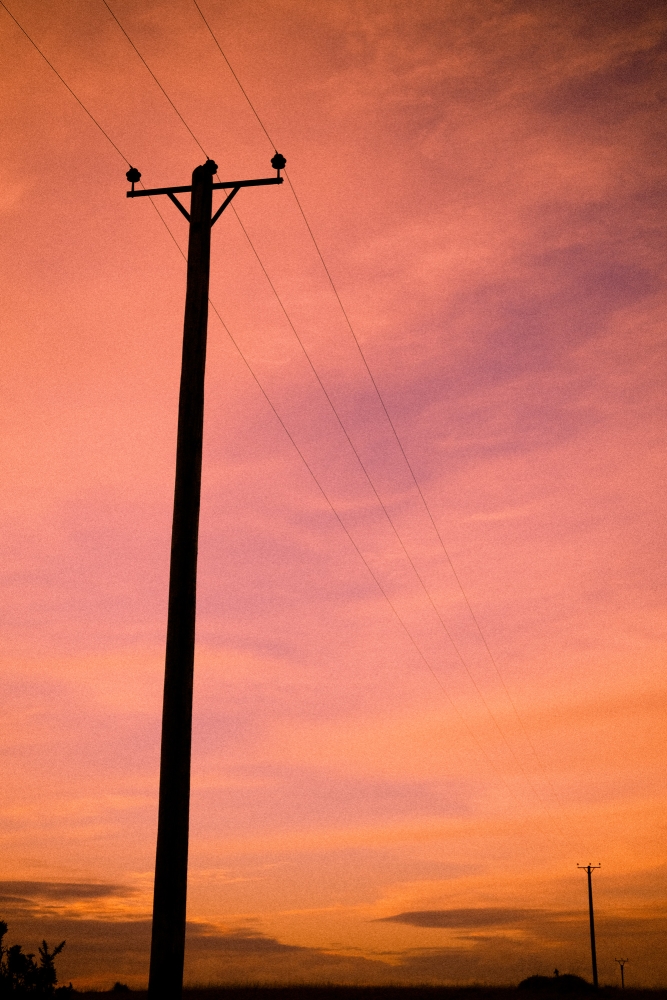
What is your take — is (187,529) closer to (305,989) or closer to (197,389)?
(197,389)

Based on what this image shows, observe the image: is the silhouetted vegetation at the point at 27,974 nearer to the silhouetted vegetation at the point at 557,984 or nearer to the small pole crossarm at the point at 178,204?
the small pole crossarm at the point at 178,204

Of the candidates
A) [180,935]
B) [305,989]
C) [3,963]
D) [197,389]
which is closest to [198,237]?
[197,389]

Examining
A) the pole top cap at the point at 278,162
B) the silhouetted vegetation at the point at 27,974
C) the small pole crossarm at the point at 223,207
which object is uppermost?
the pole top cap at the point at 278,162

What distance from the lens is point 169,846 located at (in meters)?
8.28

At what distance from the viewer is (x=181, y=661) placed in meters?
8.73

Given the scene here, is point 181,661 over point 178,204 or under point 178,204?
under

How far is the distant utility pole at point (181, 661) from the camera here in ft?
26.9

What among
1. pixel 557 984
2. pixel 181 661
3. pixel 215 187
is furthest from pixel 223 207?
Answer: pixel 557 984

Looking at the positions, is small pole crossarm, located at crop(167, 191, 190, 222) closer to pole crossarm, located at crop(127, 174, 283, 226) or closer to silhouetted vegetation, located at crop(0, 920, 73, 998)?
pole crossarm, located at crop(127, 174, 283, 226)

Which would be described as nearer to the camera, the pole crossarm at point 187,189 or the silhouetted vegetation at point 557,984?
the pole crossarm at point 187,189

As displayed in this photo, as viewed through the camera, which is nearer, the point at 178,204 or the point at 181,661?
the point at 181,661

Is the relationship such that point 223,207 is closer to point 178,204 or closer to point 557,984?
point 178,204

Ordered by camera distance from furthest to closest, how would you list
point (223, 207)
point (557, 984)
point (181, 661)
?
1. point (557, 984)
2. point (223, 207)
3. point (181, 661)

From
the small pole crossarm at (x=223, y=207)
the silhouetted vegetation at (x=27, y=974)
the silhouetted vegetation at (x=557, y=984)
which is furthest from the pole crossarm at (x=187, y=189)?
the silhouetted vegetation at (x=557, y=984)
